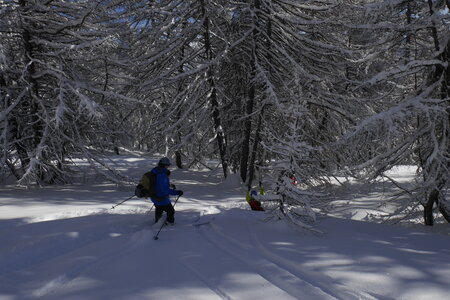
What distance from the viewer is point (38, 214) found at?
707 cm

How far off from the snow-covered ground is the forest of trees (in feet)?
5.45

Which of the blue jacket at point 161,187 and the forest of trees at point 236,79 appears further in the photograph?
the forest of trees at point 236,79

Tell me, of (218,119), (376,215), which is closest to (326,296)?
(376,215)

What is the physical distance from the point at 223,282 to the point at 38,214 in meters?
5.38

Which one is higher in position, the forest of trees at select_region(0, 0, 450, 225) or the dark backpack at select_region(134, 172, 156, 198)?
the forest of trees at select_region(0, 0, 450, 225)

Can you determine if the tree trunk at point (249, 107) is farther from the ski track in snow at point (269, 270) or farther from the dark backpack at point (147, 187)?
the ski track in snow at point (269, 270)

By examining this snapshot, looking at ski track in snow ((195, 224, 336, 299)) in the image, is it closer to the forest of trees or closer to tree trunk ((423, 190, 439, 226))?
the forest of trees

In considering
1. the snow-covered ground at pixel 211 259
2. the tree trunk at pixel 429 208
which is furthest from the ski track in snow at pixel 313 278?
the tree trunk at pixel 429 208

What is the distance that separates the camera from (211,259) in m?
4.57

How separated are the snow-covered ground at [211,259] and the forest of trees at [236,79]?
1662 mm

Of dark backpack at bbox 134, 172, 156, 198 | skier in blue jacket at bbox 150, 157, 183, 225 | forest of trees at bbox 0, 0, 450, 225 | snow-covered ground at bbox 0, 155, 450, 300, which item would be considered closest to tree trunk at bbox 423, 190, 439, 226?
forest of trees at bbox 0, 0, 450, 225

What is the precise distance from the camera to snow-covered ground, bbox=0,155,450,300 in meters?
3.56

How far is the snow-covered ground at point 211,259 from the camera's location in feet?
11.7

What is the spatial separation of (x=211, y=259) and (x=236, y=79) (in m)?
11.6
